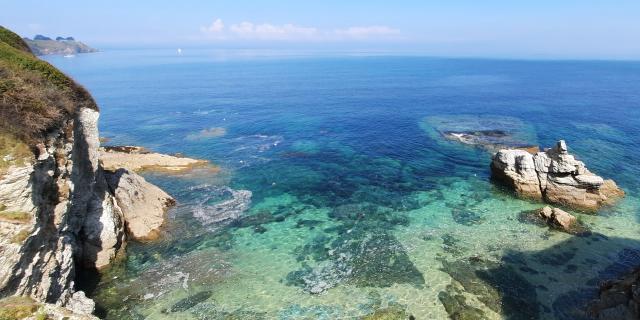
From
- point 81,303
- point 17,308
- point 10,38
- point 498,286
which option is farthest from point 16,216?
point 498,286

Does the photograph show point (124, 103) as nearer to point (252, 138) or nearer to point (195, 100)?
point (195, 100)

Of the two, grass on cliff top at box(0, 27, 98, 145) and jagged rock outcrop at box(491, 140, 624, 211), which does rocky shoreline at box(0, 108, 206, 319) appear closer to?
grass on cliff top at box(0, 27, 98, 145)

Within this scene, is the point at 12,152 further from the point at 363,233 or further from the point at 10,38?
the point at 363,233

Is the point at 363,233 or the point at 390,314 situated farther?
the point at 363,233

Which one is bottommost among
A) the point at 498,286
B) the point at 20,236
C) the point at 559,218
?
the point at 498,286

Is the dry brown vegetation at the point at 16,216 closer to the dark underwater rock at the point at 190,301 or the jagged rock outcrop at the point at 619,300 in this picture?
the dark underwater rock at the point at 190,301

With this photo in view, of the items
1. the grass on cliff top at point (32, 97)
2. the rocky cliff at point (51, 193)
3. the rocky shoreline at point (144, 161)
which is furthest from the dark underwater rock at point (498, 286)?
the rocky shoreline at point (144, 161)

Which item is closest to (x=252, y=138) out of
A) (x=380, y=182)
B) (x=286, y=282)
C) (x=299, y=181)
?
(x=299, y=181)
